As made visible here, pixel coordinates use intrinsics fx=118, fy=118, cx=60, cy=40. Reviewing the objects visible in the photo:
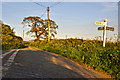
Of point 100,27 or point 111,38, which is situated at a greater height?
point 100,27

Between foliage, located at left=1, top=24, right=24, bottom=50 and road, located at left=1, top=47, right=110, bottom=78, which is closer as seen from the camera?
road, located at left=1, top=47, right=110, bottom=78

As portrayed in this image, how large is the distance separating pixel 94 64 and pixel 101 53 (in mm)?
991

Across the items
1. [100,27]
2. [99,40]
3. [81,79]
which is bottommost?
[81,79]

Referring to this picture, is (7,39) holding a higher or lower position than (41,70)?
higher

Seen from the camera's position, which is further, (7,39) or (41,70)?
(7,39)

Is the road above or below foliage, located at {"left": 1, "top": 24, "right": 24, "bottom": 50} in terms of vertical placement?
below

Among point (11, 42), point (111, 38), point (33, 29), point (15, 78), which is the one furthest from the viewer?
point (33, 29)

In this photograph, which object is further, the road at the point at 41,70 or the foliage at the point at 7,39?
the foliage at the point at 7,39

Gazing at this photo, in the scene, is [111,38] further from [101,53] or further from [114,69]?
[114,69]

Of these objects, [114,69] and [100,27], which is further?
[100,27]

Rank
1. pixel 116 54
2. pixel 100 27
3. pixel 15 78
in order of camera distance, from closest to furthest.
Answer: pixel 15 78
pixel 116 54
pixel 100 27

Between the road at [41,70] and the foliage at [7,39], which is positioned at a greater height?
the foliage at [7,39]

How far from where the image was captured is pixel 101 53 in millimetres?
7043

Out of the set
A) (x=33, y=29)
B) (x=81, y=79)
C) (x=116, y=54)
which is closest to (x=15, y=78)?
(x=81, y=79)
